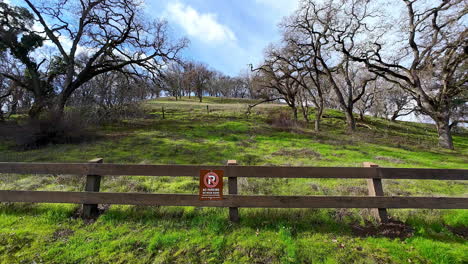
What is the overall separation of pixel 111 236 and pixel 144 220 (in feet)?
1.69

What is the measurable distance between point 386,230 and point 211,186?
2980 mm

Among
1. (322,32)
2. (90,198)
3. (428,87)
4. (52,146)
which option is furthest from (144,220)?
(428,87)

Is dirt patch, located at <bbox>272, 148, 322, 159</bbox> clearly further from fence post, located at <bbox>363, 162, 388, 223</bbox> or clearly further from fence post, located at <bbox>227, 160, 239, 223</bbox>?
fence post, located at <bbox>227, 160, 239, 223</bbox>

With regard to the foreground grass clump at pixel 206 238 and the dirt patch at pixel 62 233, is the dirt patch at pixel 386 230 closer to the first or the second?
the foreground grass clump at pixel 206 238

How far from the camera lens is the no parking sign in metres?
3.15

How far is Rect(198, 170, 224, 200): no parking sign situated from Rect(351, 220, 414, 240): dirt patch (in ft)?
7.75

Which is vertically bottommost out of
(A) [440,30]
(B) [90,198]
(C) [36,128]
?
(B) [90,198]

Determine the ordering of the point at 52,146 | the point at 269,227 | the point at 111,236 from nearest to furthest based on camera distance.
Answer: the point at 111,236 → the point at 269,227 → the point at 52,146

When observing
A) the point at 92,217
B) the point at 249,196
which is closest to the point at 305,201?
the point at 249,196

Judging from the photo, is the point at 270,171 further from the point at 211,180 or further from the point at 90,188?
the point at 90,188

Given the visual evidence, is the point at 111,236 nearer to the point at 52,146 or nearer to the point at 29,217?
the point at 29,217

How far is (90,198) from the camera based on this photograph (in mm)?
3287

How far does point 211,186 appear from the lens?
3.17 metres

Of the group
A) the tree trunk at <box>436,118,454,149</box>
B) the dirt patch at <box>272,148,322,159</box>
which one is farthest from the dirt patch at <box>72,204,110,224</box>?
the tree trunk at <box>436,118,454,149</box>
